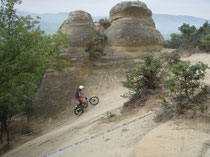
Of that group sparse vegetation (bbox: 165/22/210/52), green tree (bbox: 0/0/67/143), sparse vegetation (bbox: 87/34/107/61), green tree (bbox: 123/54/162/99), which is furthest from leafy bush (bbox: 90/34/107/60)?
sparse vegetation (bbox: 165/22/210/52)

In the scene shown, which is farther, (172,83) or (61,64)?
(61,64)

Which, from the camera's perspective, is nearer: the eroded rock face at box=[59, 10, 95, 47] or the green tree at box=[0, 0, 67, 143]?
the green tree at box=[0, 0, 67, 143]

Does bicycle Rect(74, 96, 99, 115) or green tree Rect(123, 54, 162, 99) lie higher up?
green tree Rect(123, 54, 162, 99)

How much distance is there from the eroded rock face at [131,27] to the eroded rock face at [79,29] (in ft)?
6.33

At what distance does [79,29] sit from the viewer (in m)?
12.4

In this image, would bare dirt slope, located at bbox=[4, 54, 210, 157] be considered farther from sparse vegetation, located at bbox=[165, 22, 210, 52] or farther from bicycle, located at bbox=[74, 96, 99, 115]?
sparse vegetation, located at bbox=[165, 22, 210, 52]

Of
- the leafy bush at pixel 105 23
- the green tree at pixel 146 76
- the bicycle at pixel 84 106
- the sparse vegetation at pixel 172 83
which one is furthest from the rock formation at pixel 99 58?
the green tree at pixel 146 76

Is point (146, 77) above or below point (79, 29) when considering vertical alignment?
below

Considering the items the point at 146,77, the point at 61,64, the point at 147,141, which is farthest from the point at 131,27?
the point at 147,141

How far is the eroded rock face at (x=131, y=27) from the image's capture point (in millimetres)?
13383

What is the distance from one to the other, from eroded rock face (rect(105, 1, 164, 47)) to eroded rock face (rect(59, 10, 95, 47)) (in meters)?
1.93

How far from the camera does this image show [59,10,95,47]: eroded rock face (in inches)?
479

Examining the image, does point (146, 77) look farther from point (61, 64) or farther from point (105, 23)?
point (105, 23)

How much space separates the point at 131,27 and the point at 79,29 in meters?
4.05
